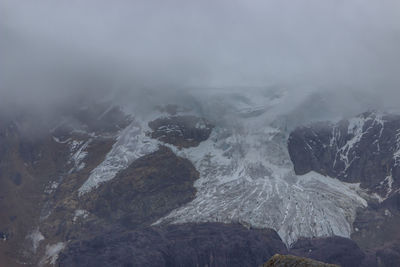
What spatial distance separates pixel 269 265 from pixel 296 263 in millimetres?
3606

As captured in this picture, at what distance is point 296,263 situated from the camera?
82000mm

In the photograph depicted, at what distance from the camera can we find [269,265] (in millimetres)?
83938

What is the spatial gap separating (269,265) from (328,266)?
8.02m

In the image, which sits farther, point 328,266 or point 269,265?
point 269,265

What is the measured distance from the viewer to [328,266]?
78875 millimetres

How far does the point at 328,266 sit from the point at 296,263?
A: 447cm
